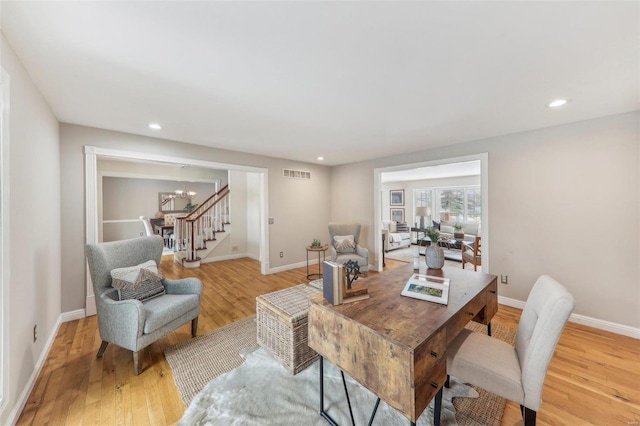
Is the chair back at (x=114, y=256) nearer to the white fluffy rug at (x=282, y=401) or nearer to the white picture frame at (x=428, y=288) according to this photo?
the white fluffy rug at (x=282, y=401)

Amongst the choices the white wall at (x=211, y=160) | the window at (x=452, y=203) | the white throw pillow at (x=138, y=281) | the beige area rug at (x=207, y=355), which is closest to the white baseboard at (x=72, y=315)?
the white wall at (x=211, y=160)

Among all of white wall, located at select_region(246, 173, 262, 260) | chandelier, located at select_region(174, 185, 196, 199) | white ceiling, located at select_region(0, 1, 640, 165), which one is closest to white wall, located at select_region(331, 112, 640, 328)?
white ceiling, located at select_region(0, 1, 640, 165)

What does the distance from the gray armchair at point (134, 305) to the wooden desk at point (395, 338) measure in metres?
1.52

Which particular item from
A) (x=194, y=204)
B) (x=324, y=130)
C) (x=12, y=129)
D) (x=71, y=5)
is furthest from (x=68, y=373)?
(x=194, y=204)

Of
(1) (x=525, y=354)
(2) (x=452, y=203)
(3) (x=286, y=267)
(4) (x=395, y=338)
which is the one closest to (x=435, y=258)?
(1) (x=525, y=354)

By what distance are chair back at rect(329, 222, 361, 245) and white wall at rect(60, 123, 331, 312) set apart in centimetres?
85

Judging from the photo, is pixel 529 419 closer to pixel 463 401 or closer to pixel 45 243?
pixel 463 401

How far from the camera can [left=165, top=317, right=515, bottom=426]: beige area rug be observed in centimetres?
156

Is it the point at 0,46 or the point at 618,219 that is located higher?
the point at 0,46

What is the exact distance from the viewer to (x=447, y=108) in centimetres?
246

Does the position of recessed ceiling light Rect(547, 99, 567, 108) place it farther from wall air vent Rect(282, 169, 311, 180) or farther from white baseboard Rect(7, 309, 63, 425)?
white baseboard Rect(7, 309, 63, 425)

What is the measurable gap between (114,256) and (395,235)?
22.1ft

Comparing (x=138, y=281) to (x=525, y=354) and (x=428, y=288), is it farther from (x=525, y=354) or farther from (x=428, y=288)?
A: (x=525, y=354)

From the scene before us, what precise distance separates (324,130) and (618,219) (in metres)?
3.51
